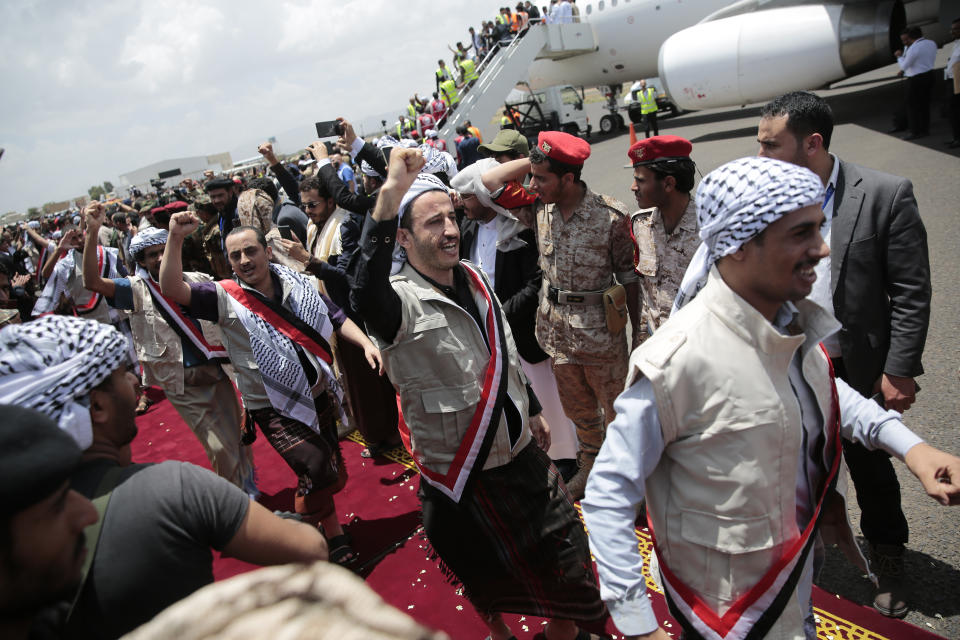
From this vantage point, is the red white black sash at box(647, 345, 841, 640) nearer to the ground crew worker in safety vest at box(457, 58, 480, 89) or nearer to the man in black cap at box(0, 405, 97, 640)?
the man in black cap at box(0, 405, 97, 640)

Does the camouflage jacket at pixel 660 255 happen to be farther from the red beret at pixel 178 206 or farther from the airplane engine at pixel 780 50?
the airplane engine at pixel 780 50

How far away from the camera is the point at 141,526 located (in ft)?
4.35

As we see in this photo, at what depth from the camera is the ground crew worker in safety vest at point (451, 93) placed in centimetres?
2056

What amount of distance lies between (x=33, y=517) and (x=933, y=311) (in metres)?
5.95

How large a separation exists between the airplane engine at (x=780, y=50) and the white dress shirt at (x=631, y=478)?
14.5 metres

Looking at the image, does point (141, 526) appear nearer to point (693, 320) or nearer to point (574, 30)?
point (693, 320)

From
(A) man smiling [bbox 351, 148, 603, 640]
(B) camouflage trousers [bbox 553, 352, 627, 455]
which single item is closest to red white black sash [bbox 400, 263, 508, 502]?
(A) man smiling [bbox 351, 148, 603, 640]

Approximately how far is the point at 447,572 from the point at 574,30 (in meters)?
22.9

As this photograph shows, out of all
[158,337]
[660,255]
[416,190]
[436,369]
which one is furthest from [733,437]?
[158,337]

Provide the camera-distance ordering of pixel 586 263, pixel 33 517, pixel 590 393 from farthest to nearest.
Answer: pixel 590 393 < pixel 586 263 < pixel 33 517

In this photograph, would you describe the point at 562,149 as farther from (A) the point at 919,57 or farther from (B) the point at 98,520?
(A) the point at 919,57

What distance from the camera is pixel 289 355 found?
133 inches

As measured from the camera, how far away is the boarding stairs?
19891 mm

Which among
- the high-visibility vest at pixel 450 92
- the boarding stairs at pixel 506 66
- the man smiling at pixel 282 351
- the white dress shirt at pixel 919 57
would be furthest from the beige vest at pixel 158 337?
the high-visibility vest at pixel 450 92
